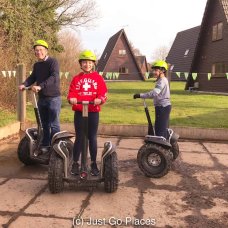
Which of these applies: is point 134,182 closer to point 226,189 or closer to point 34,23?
point 226,189

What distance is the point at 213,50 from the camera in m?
22.5

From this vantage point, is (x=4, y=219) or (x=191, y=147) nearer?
(x=4, y=219)

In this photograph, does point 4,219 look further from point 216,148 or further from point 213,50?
point 213,50

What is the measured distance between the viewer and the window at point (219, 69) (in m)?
21.3

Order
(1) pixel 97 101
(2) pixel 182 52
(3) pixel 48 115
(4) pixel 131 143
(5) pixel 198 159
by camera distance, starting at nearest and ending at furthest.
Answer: (1) pixel 97 101
(3) pixel 48 115
(5) pixel 198 159
(4) pixel 131 143
(2) pixel 182 52

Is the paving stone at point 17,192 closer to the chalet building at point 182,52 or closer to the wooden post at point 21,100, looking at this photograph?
the wooden post at point 21,100

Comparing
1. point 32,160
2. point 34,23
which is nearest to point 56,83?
point 32,160

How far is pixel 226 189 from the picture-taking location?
466cm

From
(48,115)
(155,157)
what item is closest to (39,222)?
(155,157)

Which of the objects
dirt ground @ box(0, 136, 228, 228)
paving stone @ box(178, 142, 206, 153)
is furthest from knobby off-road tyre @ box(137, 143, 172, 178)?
paving stone @ box(178, 142, 206, 153)

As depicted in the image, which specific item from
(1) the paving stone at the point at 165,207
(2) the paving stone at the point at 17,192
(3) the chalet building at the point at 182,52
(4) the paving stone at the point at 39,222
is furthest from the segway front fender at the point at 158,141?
(3) the chalet building at the point at 182,52

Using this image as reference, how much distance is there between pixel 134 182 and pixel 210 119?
17.3ft

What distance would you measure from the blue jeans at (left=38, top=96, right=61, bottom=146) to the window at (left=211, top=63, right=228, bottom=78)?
17587 mm

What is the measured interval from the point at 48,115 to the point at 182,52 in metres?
38.2
